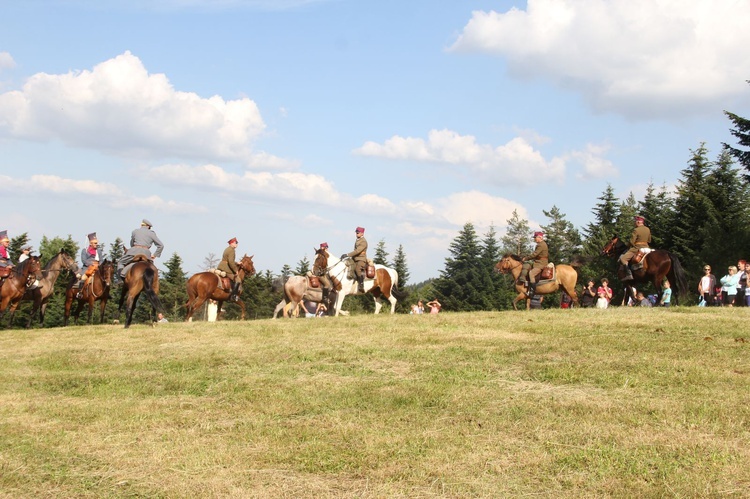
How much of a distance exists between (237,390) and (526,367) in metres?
4.80

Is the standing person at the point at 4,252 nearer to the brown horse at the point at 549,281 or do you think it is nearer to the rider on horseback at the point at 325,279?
the rider on horseback at the point at 325,279

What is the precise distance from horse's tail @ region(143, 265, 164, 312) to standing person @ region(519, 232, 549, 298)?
12096 millimetres

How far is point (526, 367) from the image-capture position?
40.7ft

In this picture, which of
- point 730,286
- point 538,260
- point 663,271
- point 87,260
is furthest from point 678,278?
point 87,260

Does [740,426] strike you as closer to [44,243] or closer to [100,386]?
[100,386]

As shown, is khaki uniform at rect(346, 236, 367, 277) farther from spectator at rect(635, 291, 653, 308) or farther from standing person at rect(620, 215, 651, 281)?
spectator at rect(635, 291, 653, 308)

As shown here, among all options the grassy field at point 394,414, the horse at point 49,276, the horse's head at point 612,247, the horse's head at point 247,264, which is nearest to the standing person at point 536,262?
the horse's head at point 612,247

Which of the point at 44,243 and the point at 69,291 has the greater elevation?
the point at 44,243

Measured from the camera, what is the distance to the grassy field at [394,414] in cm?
742

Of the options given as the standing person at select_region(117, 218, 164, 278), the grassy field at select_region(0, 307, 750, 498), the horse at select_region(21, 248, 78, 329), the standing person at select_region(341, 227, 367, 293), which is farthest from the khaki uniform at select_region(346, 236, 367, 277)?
the horse at select_region(21, 248, 78, 329)

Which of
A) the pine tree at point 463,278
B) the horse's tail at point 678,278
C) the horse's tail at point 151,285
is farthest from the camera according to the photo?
the pine tree at point 463,278

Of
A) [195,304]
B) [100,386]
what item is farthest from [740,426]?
[195,304]

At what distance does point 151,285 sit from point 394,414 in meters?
12.4

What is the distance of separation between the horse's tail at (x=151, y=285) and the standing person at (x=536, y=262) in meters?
12.1
